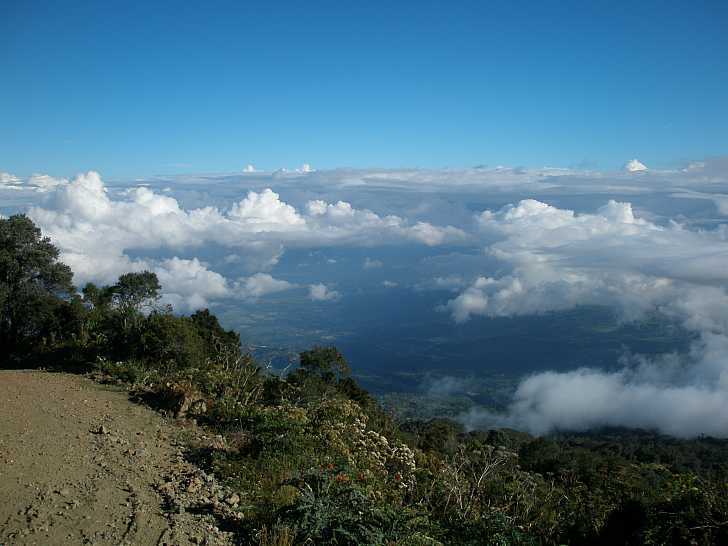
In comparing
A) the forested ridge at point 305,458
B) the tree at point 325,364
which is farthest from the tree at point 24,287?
the tree at point 325,364

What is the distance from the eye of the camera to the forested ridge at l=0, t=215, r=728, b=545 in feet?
20.2

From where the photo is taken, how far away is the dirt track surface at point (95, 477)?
5938mm

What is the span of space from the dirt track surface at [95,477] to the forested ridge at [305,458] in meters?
0.57

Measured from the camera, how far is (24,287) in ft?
68.1

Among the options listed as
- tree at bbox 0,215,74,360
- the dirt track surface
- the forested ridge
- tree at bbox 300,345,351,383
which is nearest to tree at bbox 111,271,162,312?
the forested ridge

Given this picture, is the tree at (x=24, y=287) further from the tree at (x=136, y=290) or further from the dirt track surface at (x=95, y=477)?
the dirt track surface at (x=95, y=477)

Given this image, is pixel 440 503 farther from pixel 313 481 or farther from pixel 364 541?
pixel 364 541

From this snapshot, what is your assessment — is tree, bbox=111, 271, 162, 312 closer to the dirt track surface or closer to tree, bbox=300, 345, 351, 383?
tree, bbox=300, 345, 351, 383

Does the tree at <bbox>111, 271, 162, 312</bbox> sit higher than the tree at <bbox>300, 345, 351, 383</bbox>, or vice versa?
the tree at <bbox>111, 271, 162, 312</bbox>

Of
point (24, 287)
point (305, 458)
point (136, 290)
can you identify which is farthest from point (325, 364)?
point (24, 287)

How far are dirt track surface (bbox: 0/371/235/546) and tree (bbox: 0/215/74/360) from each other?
10107mm

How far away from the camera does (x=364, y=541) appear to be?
18.8 ft

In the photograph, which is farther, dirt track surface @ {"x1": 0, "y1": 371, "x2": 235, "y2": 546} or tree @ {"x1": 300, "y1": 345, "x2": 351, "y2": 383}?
tree @ {"x1": 300, "y1": 345, "x2": 351, "y2": 383}

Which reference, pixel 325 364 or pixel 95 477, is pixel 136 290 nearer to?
pixel 325 364
